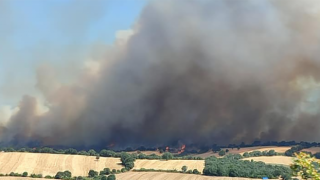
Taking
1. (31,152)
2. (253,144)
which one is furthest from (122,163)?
(253,144)

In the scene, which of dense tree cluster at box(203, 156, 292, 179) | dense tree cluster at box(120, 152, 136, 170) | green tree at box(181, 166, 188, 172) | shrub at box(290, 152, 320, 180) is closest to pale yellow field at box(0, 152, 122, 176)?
dense tree cluster at box(120, 152, 136, 170)

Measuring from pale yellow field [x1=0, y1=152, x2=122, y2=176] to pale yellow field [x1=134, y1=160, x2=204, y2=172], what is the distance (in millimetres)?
5391

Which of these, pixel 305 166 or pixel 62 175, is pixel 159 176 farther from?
pixel 305 166

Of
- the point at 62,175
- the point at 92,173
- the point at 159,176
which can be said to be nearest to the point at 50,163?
the point at 62,175

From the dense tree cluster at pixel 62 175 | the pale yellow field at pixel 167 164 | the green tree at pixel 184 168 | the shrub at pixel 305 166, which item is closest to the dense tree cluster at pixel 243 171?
the pale yellow field at pixel 167 164

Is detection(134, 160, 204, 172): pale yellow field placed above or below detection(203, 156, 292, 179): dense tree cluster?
above

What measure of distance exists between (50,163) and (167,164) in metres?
26.7

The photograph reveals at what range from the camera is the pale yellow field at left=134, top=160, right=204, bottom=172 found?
8697 centimetres

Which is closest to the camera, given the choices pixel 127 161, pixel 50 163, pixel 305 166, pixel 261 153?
pixel 305 166

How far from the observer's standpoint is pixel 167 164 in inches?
3617

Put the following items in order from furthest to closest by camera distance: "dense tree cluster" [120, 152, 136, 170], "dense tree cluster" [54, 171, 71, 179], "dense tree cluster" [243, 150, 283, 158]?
"dense tree cluster" [243, 150, 283, 158]
"dense tree cluster" [120, 152, 136, 170]
"dense tree cluster" [54, 171, 71, 179]

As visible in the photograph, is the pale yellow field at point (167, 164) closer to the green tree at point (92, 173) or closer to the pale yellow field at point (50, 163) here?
the pale yellow field at point (50, 163)

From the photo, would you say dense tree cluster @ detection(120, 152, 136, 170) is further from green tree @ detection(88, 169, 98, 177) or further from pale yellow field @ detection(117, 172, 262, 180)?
green tree @ detection(88, 169, 98, 177)

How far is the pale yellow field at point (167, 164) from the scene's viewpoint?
87.0m
